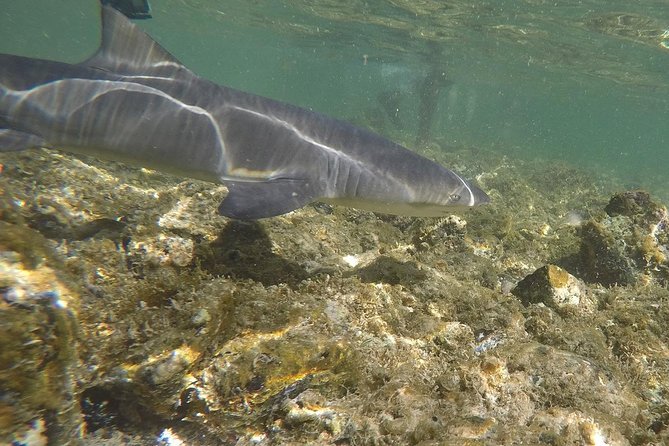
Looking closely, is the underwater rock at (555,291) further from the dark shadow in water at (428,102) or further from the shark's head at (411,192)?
the dark shadow in water at (428,102)

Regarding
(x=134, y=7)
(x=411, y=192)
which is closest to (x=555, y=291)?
(x=411, y=192)

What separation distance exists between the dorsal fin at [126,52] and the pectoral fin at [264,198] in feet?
6.06

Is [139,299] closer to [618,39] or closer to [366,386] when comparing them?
[366,386]

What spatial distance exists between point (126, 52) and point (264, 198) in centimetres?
270

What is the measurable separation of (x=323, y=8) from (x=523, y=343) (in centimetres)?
3061

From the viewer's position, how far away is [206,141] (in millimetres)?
4141

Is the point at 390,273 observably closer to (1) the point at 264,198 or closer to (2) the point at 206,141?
(1) the point at 264,198

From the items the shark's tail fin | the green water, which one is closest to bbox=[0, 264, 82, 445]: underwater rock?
the shark's tail fin

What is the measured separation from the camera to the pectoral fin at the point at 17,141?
392 cm

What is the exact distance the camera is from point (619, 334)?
379cm

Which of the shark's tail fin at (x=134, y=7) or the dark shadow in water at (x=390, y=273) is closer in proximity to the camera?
the dark shadow in water at (x=390, y=273)

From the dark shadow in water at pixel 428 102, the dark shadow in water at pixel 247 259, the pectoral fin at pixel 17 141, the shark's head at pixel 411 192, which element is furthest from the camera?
the dark shadow in water at pixel 428 102

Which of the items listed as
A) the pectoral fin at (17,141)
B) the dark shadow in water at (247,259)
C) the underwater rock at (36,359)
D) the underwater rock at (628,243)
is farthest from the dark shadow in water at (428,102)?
the underwater rock at (36,359)

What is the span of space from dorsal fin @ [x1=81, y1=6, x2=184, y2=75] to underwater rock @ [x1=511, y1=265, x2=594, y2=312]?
466cm
